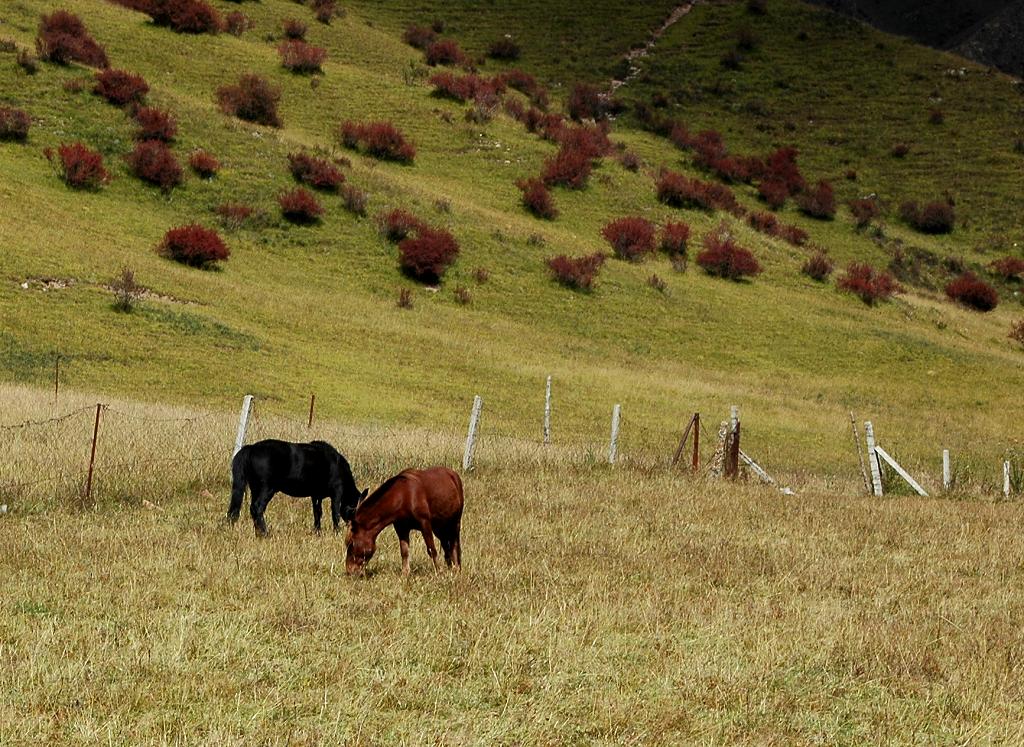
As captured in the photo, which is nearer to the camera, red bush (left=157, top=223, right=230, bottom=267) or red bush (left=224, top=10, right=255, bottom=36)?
red bush (left=157, top=223, right=230, bottom=267)

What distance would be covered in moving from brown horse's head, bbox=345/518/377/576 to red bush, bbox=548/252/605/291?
4034cm

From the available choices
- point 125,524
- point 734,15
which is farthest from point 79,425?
point 734,15

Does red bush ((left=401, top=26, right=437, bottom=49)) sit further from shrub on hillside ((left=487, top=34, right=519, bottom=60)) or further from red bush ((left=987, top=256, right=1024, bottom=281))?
red bush ((left=987, top=256, right=1024, bottom=281))

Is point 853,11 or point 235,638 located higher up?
point 853,11

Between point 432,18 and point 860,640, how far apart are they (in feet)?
338

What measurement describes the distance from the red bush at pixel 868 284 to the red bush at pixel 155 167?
116 ft

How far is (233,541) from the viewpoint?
1292 centimetres

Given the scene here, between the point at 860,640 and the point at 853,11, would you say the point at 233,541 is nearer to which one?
the point at 860,640

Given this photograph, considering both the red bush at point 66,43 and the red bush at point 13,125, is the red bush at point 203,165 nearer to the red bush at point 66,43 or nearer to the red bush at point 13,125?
the red bush at point 13,125

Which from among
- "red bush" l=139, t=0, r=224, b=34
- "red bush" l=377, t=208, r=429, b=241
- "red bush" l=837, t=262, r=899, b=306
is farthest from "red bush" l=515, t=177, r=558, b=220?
"red bush" l=139, t=0, r=224, b=34

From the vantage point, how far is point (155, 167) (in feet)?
167

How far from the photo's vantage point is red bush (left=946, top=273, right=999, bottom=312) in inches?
2515

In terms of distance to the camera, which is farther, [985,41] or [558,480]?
[985,41]

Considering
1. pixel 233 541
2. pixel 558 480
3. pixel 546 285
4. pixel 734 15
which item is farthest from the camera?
pixel 734 15
